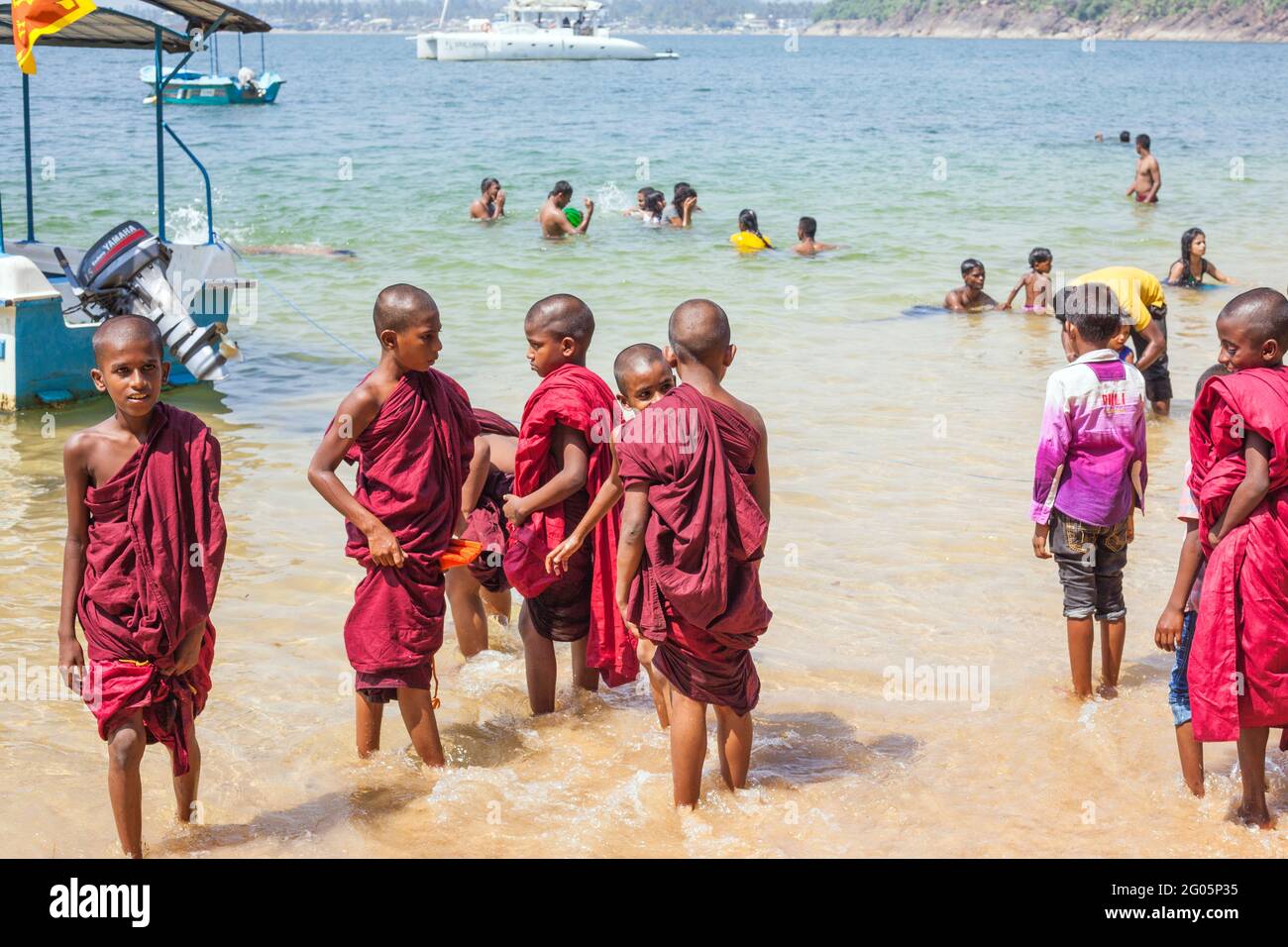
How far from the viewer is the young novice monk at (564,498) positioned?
4371 mm

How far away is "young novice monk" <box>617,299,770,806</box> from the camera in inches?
147

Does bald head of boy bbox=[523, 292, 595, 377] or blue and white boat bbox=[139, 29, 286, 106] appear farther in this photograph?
blue and white boat bbox=[139, 29, 286, 106]

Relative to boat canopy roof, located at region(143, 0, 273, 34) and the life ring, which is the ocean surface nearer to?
the life ring

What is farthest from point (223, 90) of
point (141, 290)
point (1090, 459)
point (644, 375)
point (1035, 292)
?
point (1090, 459)

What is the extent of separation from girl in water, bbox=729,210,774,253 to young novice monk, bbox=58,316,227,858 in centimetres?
1330

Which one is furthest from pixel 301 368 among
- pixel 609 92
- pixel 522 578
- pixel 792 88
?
pixel 792 88

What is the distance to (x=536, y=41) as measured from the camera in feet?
273

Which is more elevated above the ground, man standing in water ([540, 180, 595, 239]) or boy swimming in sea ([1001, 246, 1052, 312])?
man standing in water ([540, 180, 595, 239])

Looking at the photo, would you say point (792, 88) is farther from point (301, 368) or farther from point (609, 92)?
point (301, 368)

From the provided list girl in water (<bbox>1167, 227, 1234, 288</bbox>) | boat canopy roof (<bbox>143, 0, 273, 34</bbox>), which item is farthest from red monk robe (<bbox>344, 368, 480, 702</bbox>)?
girl in water (<bbox>1167, 227, 1234, 288</bbox>)

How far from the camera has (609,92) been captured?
55438 millimetres

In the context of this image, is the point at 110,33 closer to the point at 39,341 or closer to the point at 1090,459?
the point at 39,341

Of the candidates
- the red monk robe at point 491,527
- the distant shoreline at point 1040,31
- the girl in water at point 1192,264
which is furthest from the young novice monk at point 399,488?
the distant shoreline at point 1040,31

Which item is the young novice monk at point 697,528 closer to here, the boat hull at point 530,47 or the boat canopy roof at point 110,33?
the boat canopy roof at point 110,33
